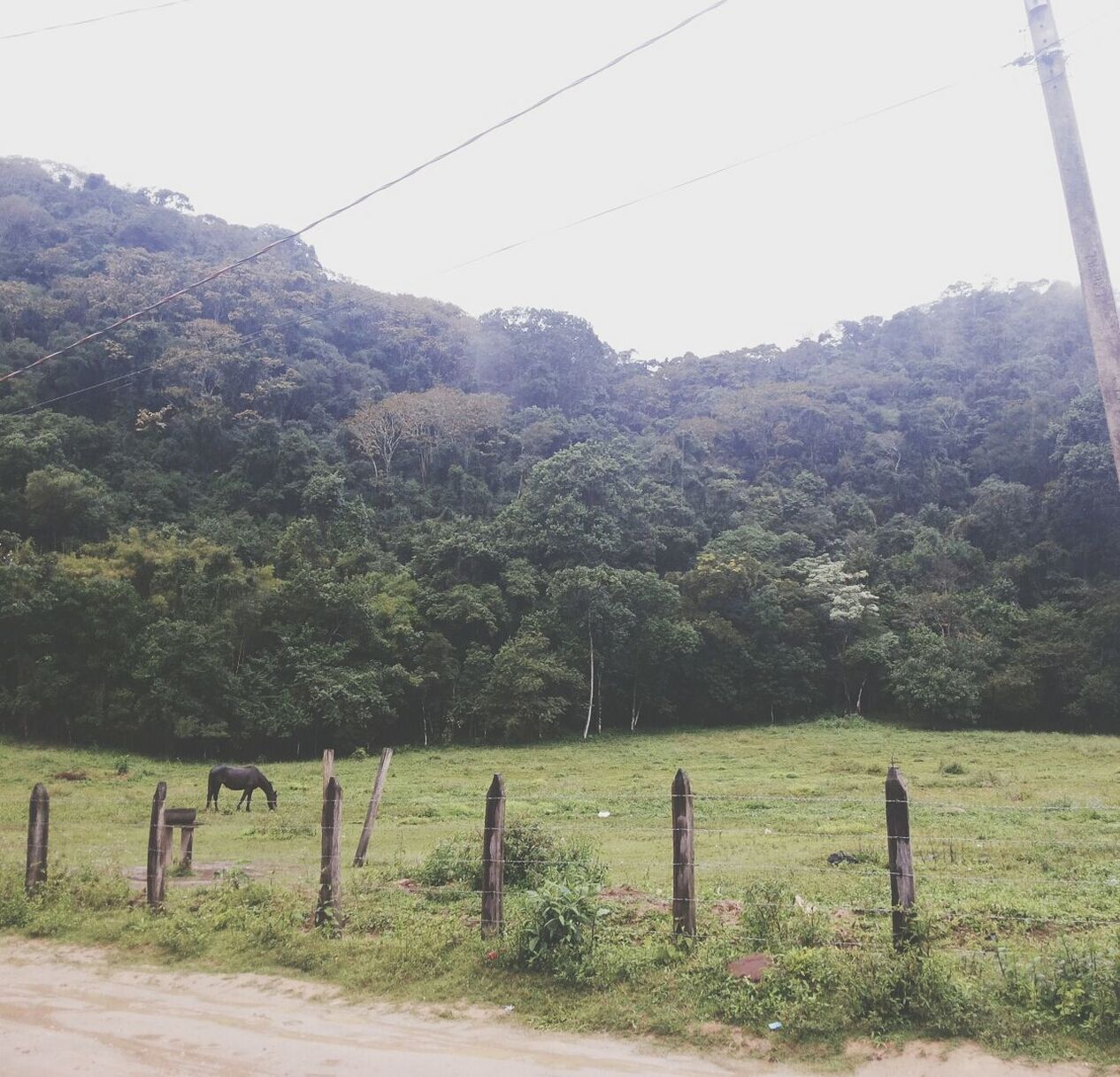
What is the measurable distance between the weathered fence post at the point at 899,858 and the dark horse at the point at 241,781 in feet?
48.9

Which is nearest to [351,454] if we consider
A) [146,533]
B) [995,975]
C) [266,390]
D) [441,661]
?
[266,390]

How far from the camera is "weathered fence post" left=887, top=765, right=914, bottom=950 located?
5.51 metres

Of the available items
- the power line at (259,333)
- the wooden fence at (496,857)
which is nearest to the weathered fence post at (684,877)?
the wooden fence at (496,857)

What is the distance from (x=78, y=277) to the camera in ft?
166

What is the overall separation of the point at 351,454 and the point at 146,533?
14.3 metres

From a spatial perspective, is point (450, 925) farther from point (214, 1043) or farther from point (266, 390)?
point (266, 390)

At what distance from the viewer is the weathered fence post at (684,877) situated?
6203mm

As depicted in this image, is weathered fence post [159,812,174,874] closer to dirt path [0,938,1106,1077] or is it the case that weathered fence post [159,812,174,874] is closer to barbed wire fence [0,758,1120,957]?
barbed wire fence [0,758,1120,957]

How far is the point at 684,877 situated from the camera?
6.22 meters

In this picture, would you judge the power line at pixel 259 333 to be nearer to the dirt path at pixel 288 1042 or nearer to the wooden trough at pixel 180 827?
the wooden trough at pixel 180 827

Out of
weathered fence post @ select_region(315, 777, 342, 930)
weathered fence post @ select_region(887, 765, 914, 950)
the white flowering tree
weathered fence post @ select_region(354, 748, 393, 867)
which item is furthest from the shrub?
the white flowering tree

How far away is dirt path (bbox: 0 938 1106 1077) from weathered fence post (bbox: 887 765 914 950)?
2.85 feet

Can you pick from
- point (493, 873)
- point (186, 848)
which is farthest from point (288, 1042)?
point (186, 848)

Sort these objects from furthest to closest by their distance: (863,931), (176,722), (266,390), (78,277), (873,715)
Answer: (78,277) < (266,390) < (873,715) < (176,722) < (863,931)
